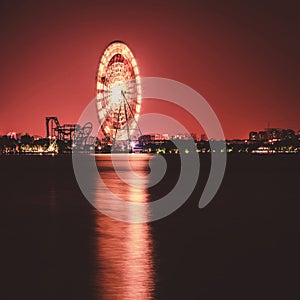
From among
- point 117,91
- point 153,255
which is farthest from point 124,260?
point 117,91

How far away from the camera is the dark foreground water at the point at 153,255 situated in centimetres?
920

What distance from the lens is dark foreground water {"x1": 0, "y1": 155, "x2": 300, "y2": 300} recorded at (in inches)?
362

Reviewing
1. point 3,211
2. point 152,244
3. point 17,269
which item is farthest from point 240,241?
point 3,211

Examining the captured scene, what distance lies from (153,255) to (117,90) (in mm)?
65569

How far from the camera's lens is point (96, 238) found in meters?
14.8

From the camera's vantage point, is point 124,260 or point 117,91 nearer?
point 124,260

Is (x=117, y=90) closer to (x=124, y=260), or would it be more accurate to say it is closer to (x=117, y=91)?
(x=117, y=91)

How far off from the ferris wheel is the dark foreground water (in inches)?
2142

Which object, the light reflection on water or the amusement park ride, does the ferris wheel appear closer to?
the amusement park ride

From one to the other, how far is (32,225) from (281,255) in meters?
7.42

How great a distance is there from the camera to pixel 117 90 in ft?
253

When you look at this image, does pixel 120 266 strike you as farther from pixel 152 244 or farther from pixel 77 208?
pixel 77 208

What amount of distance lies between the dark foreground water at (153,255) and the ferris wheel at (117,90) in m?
54.4

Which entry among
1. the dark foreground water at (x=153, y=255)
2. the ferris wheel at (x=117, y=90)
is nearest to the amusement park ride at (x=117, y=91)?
the ferris wheel at (x=117, y=90)
